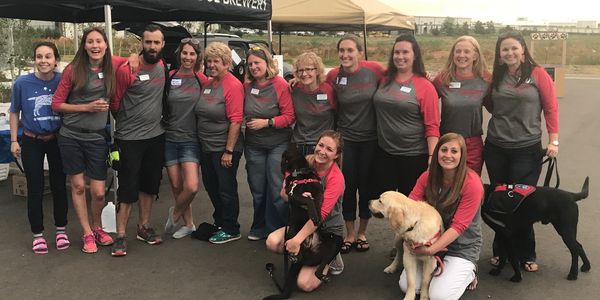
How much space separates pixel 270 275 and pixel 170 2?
256cm

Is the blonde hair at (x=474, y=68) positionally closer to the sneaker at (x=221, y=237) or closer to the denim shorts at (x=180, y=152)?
the denim shorts at (x=180, y=152)

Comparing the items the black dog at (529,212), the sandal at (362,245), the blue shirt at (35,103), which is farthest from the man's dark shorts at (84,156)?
the black dog at (529,212)

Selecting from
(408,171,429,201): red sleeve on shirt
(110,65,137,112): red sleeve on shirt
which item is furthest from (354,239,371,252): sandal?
(110,65,137,112): red sleeve on shirt

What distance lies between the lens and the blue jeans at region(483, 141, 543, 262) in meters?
3.91

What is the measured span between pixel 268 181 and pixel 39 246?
1928mm

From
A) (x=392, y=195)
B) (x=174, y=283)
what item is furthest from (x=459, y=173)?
(x=174, y=283)

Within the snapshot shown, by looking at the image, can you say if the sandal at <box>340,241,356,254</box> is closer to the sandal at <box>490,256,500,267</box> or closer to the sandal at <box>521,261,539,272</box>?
the sandal at <box>490,256,500,267</box>

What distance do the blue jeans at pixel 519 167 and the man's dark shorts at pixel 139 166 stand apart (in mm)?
2618

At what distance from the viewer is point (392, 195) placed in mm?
3365

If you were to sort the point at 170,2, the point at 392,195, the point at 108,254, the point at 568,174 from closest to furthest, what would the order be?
the point at 392,195 < the point at 108,254 < the point at 170,2 < the point at 568,174

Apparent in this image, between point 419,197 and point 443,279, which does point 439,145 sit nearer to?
point 419,197

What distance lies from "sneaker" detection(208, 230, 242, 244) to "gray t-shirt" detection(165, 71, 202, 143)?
0.87 m

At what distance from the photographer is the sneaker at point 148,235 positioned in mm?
4590

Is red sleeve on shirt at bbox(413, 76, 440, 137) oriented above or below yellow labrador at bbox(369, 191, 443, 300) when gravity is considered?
above
